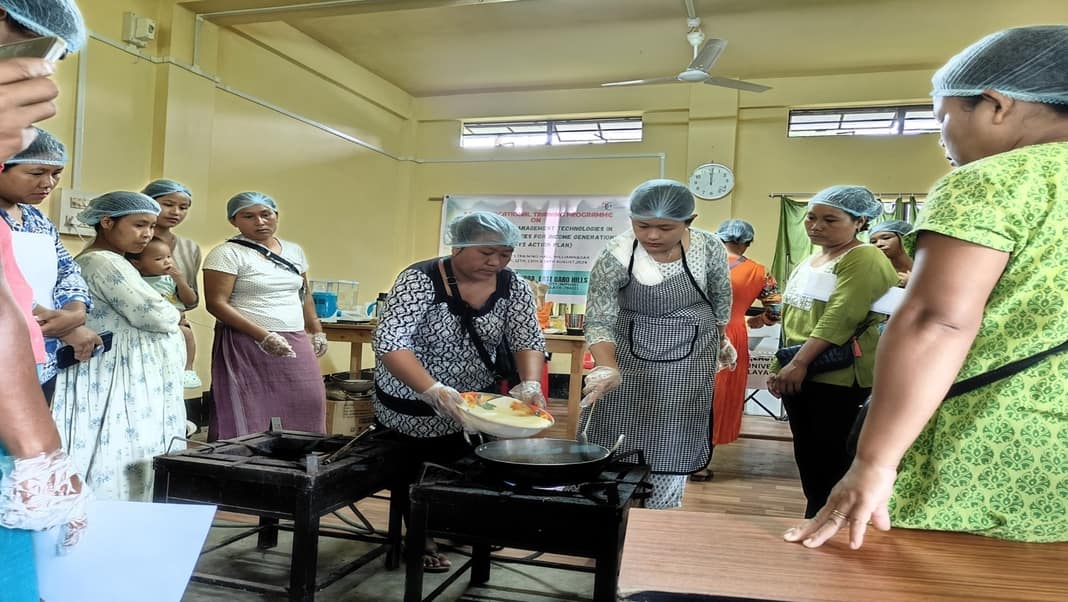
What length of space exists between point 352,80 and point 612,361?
5.10 m

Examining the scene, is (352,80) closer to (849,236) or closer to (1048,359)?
(849,236)

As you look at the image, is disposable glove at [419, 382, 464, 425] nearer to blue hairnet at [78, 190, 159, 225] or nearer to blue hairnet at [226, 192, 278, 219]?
blue hairnet at [78, 190, 159, 225]

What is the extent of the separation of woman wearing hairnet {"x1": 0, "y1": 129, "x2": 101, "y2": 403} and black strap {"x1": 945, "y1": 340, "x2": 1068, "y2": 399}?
6.37 ft

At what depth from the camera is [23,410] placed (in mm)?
734

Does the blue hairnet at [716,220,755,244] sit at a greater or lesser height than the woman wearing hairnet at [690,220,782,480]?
greater

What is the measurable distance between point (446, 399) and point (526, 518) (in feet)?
1.52

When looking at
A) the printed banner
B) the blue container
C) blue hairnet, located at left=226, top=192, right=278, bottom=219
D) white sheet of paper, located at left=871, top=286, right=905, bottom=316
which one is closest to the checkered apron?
white sheet of paper, located at left=871, top=286, right=905, bottom=316

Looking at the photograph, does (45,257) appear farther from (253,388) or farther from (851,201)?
(851,201)

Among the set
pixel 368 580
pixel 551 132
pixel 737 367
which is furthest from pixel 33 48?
pixel 551 132

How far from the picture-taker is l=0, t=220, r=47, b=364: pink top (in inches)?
31.9

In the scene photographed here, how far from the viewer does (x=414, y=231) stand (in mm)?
7273

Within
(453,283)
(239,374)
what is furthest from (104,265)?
(453,283)

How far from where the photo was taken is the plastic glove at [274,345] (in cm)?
272

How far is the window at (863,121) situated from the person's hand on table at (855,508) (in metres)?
5.89
